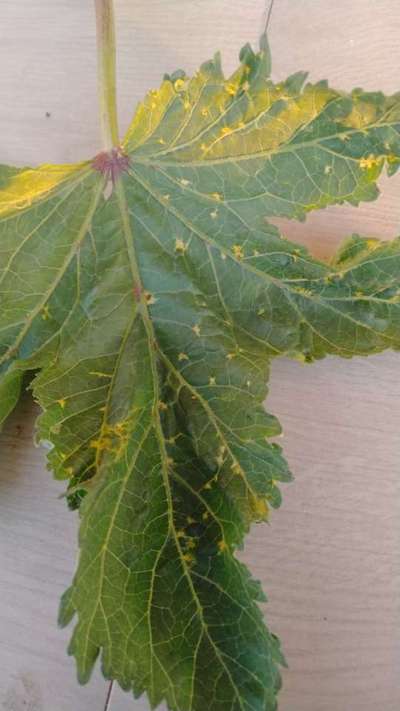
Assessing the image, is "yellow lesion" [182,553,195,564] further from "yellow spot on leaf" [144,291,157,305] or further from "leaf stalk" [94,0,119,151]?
"leaf stalk" [94,0,119,151]

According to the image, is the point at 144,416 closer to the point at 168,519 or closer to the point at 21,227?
the point at 168,519

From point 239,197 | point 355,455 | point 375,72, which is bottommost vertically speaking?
point 355,455

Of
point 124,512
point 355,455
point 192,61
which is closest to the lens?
point 124,512

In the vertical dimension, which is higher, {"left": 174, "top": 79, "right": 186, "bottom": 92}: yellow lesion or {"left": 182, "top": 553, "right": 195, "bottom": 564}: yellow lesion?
{"left": 174, "top": 79, "right": 186, "bottom": 92}: yellow lesion

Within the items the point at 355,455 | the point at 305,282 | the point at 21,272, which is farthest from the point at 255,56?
the point at 355,455

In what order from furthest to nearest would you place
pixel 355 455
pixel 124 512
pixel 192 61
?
pixel 192 61 < pixel 355 455 < pixel 124 512

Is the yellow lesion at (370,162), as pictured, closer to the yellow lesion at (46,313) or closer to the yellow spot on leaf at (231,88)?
the yellow spot on leaf at (231,88)

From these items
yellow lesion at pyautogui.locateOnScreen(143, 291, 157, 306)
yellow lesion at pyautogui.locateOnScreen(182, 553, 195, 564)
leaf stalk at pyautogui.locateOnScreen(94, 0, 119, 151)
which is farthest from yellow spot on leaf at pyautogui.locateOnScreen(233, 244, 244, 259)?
yellow lesion at pyautogui.locateOnScreen(182, 553, 195, 564)

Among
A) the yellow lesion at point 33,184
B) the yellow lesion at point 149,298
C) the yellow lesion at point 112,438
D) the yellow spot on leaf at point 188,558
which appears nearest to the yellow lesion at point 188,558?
the yellow spot on leaf at point 188,558
